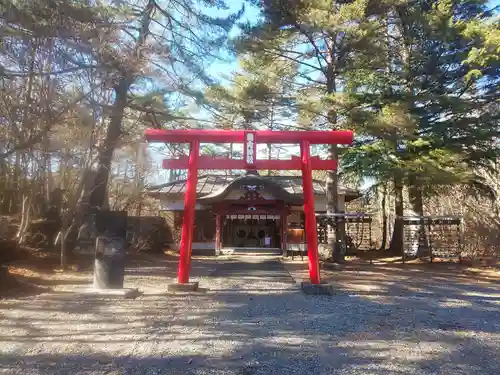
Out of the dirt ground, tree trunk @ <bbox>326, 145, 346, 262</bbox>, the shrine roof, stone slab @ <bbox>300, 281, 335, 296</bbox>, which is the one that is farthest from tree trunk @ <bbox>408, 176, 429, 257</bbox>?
stone slab @ <bbox>300, 281, 335, 296</bbox>

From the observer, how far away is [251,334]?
17.2 ft

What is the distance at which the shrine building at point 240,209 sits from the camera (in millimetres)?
18895

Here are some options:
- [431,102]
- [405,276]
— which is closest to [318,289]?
[405,276]

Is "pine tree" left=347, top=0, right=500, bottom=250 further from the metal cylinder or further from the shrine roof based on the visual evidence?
the metal cylinder

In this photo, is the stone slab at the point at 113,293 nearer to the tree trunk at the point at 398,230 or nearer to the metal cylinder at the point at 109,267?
the metal cylinder at the point at 109,267

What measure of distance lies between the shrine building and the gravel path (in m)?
10.6

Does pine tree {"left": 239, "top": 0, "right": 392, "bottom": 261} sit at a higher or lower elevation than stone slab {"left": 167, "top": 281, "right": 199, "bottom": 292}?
higher

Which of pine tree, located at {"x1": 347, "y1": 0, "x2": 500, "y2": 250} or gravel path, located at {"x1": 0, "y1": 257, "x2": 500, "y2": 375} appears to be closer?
gravel path, located at {"x1": 0, "y1": 257, "x2": 500, "y2": 375}

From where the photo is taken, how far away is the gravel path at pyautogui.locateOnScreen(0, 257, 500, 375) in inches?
162

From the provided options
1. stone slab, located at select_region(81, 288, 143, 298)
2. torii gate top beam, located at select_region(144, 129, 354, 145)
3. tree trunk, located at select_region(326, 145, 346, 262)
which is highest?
torii gate top beam, located at select_region(144, 129, 354, 145)

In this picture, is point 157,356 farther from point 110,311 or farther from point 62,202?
point 62,202

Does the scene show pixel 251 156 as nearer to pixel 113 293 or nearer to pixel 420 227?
pixel 113 293

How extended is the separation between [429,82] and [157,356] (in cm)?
1380

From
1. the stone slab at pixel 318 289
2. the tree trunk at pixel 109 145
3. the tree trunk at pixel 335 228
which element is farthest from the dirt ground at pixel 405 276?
the tree trunk at pixel 109 145
